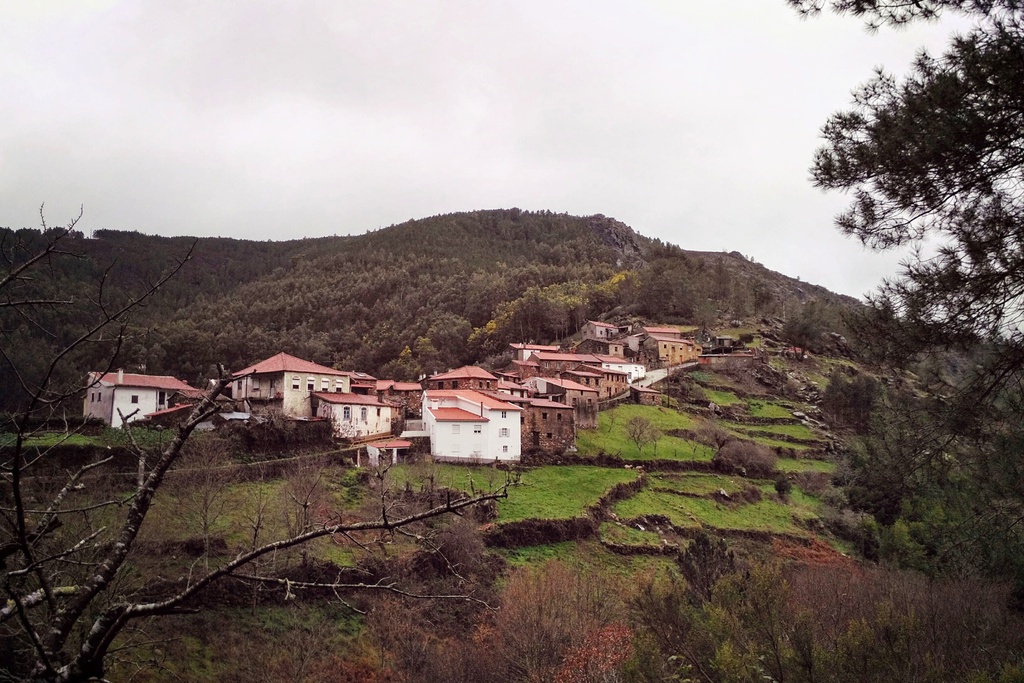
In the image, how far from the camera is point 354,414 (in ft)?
134

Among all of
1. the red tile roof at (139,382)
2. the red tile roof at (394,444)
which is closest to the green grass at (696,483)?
the red tile roof at (394,444)

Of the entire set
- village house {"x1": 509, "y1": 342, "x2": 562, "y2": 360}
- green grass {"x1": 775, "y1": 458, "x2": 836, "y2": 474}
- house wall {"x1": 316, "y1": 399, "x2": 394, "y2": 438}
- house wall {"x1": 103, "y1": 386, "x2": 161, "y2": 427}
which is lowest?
green grass {"x1": 775, "y1": 458, "x2": 836, "y2": 474}

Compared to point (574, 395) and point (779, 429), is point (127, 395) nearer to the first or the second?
point (574, 395)

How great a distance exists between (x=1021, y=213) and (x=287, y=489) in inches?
1101

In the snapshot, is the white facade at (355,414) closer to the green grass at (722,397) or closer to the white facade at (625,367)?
the white facade at (625,367)

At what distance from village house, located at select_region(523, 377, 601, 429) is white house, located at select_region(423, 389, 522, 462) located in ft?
29.8

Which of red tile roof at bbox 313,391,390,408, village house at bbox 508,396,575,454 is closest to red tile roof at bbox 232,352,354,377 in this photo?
red tile roof at bbox 313,391,390,408

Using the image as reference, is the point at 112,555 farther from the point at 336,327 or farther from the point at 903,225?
the point at 336,327

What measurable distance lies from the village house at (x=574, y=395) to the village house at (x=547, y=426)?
451cm

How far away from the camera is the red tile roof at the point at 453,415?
3938cm

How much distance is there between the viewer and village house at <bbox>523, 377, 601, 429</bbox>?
50.4 m

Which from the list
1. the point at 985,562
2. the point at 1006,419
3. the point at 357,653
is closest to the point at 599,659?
the point at 357,653

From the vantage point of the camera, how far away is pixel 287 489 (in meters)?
29.8

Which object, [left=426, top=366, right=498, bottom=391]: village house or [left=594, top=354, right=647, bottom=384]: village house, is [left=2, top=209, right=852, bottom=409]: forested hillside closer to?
[left=594, top=354, right=647, bottom=384]: village house
